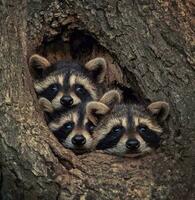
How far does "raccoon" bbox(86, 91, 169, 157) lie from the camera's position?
22.1 feet

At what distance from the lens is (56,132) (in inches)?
289

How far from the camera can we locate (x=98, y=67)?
7562 millimetres

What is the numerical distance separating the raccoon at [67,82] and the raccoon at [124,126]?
412mm

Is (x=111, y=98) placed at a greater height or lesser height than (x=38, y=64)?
lesser

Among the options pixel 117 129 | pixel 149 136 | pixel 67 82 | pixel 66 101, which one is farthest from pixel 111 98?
pixel 67 82

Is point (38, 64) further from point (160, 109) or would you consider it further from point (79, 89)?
point (160, 109)

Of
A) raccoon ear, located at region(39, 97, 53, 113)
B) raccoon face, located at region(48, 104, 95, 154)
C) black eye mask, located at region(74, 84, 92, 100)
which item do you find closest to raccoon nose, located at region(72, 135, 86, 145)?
raccoon face, located at region(48, 104, 95, 154)

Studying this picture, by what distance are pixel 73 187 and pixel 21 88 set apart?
3.19ft

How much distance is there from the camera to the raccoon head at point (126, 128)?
6.76 metres

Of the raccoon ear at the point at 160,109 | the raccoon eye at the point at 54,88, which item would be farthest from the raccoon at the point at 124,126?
the raccoon eye at the point at 54,88

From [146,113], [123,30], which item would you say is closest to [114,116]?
[146,113]

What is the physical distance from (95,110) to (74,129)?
1.00ft

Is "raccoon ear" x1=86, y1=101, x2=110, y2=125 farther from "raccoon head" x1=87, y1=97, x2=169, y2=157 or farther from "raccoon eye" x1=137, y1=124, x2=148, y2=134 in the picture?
"raccoon eye" x1=137, y1=124, x2=148, y2=134

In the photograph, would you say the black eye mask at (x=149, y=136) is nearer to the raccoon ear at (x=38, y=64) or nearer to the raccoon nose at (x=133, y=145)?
the raccoon nose at (x=133, y=145)
